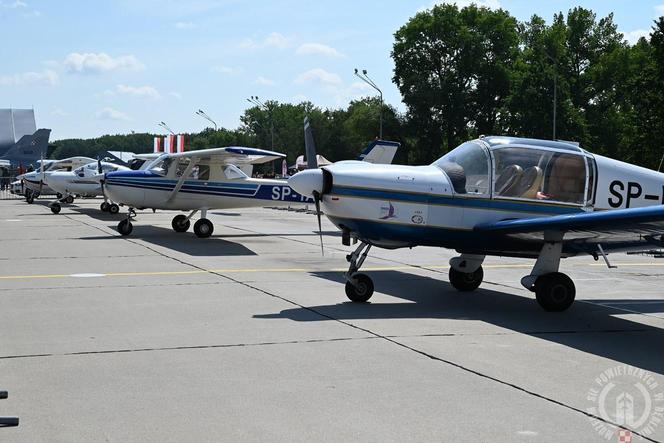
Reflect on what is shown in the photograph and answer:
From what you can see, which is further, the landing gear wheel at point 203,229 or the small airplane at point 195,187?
the small airplane at point 195,187

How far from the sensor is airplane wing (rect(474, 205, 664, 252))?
894cm

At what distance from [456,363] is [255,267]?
8.33 metres

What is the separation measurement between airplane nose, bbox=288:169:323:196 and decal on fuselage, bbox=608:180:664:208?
13.4ft

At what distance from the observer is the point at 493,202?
10.9 meters

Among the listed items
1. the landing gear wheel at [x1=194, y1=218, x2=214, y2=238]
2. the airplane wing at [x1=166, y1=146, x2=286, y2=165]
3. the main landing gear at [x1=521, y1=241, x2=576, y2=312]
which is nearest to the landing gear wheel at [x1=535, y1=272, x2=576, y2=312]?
the main landing gear at [x1=521, y1=241, x2=576, y2=312]

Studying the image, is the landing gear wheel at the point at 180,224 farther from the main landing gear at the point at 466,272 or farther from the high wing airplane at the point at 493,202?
the high wing airplane at the point at 493,202

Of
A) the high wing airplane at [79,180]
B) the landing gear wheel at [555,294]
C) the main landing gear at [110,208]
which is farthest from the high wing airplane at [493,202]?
the high wing airplane at [79,180]

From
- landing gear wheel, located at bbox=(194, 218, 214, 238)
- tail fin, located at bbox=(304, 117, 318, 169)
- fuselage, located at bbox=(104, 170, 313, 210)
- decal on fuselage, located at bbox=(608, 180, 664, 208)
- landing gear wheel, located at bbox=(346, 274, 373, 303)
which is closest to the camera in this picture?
landing gear wheel, located at bbox=(346, 274, 373, 303)

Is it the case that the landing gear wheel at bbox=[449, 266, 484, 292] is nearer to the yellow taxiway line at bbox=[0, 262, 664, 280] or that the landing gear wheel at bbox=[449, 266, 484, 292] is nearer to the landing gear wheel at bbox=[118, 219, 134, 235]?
the yellow taxiway line at bbox=[0, 262, 664, 280]

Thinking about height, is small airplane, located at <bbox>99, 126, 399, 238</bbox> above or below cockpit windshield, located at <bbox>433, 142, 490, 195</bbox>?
below

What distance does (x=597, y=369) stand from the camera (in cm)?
709

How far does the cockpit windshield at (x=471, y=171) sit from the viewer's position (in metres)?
10.9

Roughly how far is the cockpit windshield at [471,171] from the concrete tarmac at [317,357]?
155 cm

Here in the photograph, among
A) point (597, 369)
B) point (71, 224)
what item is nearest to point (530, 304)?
point (597, 369)
